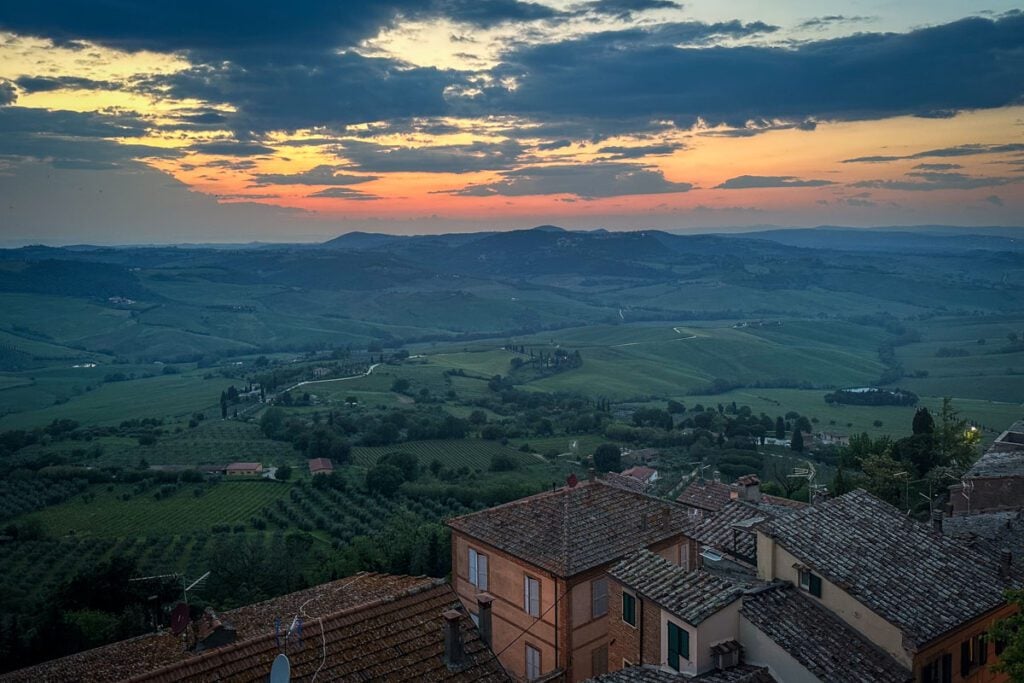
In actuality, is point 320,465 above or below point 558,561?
below

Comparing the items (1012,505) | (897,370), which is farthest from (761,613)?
(897,370)

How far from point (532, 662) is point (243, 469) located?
69.2 metres

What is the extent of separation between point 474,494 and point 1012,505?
4475 centimetres

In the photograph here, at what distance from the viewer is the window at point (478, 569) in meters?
23.5

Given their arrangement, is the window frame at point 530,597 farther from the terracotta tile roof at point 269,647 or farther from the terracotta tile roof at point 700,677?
the terracotta tile roof at point 700,677

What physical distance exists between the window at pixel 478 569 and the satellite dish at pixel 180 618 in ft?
26.5

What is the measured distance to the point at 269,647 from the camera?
1408 centimetres

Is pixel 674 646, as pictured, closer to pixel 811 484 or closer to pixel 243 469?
pixel 811 484

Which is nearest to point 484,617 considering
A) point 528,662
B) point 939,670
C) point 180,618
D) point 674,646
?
point 674,646

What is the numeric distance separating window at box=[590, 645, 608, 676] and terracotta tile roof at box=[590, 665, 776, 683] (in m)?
6.87

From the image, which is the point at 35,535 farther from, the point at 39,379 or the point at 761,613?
the point at 39,379

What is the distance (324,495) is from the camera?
73562 mm

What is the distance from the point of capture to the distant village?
47.9ft

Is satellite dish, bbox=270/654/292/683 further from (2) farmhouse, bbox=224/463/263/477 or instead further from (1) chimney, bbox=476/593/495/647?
(2) farmhouse, bbox=224/463/263/477
